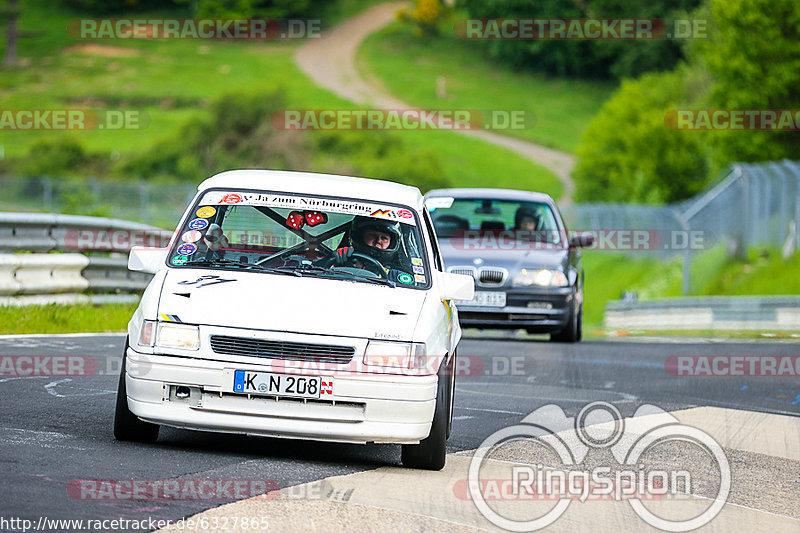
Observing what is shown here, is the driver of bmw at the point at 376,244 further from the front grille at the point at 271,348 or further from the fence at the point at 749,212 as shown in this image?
the fence at the point at 749,212

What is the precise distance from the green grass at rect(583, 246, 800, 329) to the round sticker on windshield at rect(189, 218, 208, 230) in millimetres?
21813

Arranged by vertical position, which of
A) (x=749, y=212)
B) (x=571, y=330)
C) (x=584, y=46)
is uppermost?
(x=584, y=46)

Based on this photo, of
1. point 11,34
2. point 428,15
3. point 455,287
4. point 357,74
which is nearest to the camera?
point 455,287

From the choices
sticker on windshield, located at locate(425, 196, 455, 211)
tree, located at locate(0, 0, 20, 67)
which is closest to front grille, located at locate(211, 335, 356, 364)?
sticker on windshield, located at locate(425, 196, 455, 211)

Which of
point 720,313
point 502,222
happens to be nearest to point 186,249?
point 502,222

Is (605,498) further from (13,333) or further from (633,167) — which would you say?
(633,167)

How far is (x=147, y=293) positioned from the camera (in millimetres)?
7746

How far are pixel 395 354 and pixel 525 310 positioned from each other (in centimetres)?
904

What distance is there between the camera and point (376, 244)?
854 cm

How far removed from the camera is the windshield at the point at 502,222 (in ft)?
55.5

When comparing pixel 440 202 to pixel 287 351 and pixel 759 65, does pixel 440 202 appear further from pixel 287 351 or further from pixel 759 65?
pixel 759 65

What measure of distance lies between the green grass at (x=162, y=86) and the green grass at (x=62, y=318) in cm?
6787

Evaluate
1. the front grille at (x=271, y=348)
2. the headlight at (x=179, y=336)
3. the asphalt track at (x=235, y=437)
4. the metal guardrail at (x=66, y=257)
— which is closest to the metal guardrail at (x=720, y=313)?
the asphalt track at (x=235, y=437)

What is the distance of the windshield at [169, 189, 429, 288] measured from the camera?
8305 mm
